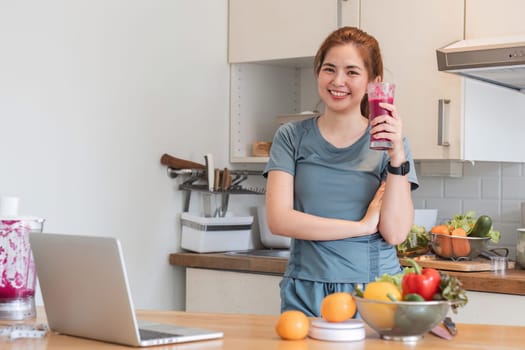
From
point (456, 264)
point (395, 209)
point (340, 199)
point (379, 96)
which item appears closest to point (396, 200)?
point (395, 209)

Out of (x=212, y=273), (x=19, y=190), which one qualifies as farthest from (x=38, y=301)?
(x=212, y=273)

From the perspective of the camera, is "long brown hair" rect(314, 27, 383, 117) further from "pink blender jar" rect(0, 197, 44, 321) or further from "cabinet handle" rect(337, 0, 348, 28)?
"cabinet handle" rect(337, 0, 348, 28)

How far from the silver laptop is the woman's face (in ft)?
3.10

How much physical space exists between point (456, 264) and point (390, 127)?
45.6 inches

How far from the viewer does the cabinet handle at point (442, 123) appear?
3629 mm

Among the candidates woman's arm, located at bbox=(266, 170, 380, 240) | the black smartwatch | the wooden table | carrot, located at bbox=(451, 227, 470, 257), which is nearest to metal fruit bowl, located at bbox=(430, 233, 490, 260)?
carrot, located at bbox=(451, 227, 470, 257)

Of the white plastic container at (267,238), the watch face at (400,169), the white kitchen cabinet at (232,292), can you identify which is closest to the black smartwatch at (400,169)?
the watch face at (400,169)

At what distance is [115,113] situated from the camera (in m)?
3.73

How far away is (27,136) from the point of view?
11.1 ft

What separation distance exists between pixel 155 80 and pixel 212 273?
0.88 metres

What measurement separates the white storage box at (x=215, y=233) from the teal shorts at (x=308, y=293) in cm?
130

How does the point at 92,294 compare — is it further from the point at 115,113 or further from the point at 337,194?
the point at 115,113

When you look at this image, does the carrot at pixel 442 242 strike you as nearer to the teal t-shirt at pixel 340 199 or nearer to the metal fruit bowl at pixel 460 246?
the metal fruit bowl at pixel 460 246

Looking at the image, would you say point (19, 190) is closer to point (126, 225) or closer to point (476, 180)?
point (126, 225)
